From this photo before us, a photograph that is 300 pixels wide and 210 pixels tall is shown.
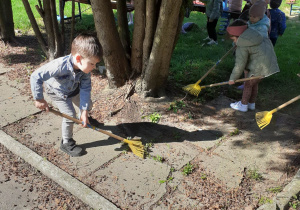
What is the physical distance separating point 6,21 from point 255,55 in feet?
20.1

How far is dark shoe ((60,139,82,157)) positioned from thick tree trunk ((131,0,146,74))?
1675 millimetres

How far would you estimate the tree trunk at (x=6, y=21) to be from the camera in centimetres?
712

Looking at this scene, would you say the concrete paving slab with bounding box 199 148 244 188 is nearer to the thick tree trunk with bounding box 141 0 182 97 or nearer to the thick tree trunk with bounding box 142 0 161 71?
the thick tree trunk with bounding box 141 0 182 97

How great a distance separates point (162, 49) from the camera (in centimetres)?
411

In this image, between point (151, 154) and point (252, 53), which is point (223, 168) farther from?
point (252, 53)

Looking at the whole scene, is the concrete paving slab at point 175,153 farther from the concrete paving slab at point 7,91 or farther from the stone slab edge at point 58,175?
the concrete paving slab at point 7,91

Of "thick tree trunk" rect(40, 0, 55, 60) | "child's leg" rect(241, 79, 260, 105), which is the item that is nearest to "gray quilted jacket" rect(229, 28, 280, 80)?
"child's leg" rect(241, 79, 260, 105)

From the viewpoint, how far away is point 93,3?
4.11 meters

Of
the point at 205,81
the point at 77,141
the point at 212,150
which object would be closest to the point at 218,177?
the point at 212,150

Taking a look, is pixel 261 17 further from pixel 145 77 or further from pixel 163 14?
pixel 145 77

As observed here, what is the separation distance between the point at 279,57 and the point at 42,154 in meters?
5.77

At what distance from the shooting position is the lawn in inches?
198

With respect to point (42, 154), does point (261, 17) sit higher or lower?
higher

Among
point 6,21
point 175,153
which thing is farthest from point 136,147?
point 6,21
